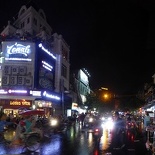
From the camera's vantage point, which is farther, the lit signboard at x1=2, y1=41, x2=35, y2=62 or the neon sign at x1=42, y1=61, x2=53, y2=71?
the neon sign at x1=42, y1=61, x2=53, y2=71

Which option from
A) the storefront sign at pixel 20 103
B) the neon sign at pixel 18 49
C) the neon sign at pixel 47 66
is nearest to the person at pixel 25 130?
the storefront sign at pixel 20 103

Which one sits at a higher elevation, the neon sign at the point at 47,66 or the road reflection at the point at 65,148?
the neon sign at the point at 47,66

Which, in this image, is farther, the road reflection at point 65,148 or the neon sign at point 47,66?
the neon sign at point 47,66

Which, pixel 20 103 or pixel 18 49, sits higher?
pixel 18 49

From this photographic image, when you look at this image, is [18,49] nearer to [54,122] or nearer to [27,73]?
[27,73]

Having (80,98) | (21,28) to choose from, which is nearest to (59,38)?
(21,28)

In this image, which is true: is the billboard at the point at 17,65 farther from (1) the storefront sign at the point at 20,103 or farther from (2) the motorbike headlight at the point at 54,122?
(2) the motorbike headlight at the point at 54,122

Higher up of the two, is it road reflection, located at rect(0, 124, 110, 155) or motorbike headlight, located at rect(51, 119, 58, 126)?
motorbike headlight, located at rect(51, 119, 58, 126)

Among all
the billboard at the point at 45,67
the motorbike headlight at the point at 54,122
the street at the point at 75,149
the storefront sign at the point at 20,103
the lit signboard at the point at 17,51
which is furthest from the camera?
the billboard at the point at 45,67

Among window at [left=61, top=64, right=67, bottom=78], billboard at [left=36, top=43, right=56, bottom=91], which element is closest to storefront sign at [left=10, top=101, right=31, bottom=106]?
billboard at [left=36, top=43, right=56, bottom=91]

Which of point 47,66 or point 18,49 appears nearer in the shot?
point 18,49

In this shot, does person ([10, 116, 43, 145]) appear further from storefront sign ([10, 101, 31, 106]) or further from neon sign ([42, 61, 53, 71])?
neon sign ([42, 61, 53, 71])

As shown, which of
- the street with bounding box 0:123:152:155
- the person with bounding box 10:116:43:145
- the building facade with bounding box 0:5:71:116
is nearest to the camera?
the street with bounding box 0:123:152:155

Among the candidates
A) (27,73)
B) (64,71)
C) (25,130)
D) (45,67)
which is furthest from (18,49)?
(25,130)
